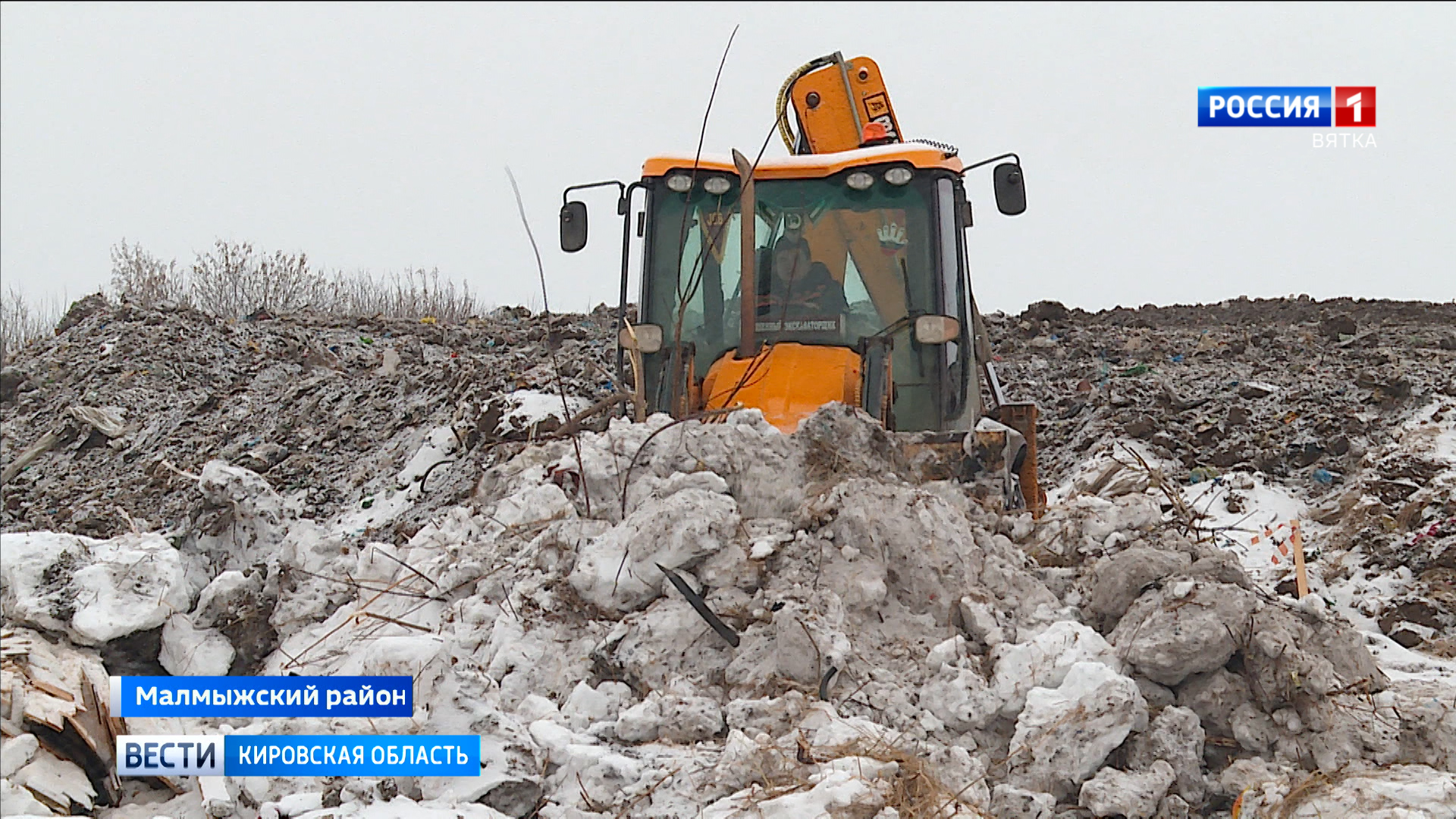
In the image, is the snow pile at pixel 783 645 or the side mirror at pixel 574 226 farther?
the side mirror at pixel 574 226

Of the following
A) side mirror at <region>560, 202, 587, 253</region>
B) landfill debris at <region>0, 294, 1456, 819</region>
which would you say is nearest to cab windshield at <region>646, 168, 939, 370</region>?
side mirror at <region>560, 202, 587, 253</region>

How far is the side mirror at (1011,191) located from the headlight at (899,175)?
479 millimetres

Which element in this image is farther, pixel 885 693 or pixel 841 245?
pixel 841 245

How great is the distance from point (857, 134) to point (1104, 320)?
32.7 ft

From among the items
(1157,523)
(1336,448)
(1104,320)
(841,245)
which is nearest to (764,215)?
(841,245)

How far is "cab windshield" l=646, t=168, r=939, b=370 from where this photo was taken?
6176mm

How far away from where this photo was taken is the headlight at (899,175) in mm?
6180

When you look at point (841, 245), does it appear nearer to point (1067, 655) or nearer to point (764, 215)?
point (764, 215)

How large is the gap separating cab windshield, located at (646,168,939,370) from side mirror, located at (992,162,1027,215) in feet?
1.19

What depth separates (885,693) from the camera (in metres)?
4.16
